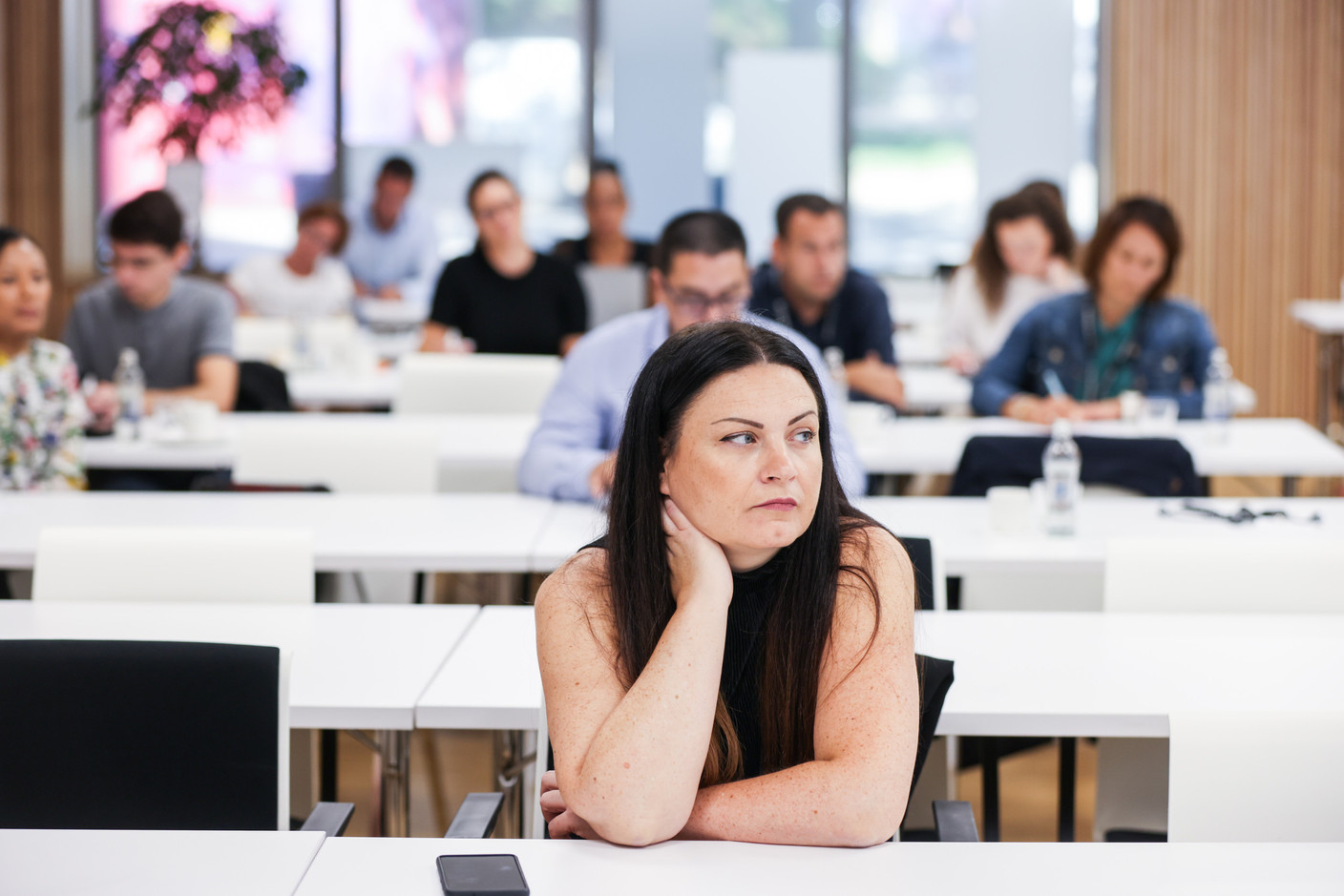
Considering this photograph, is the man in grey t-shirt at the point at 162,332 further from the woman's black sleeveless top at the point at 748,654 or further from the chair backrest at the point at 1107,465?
the woman's black sleeveless top at the point at 748,654

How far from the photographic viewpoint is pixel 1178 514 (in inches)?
129

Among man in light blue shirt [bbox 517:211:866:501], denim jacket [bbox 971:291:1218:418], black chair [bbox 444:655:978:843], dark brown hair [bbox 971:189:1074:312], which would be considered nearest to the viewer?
black chair [bbox 444:655:978:843]

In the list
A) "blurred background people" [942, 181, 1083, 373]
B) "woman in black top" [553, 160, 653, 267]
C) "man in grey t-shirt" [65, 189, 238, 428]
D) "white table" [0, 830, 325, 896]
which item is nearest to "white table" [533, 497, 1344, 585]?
"white table" [0, 830, 325, 896]

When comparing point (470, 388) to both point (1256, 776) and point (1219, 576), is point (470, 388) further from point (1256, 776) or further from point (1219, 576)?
point (1256, 776)

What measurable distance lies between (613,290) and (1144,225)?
3.05m

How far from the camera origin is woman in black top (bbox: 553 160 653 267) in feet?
23.5

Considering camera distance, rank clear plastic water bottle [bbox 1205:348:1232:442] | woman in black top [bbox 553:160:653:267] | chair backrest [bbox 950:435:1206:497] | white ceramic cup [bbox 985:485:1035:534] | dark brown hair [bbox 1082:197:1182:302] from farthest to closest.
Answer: woman in black top [bbox 553:160:653:267] < dark brown hair [bbox 1082:197:1182:302] < clear plastic water bottle [bbox 1205:348:1232:442] < chair backrest [bbox 950:435:1206:497] < white ceramic cup [bbox 985:485:1035:534]

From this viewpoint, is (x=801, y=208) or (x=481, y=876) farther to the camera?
(x=801, y=208)

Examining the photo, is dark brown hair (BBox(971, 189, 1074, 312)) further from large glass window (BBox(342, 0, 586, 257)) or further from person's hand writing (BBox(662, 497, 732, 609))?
person's hand writing (BBox(662, 497, 732, 609))

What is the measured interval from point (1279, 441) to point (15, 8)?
8.35m

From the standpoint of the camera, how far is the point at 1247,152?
9047 mm

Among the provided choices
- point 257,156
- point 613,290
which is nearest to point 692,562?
point 613,290

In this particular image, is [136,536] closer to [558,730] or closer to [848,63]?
[558,730]

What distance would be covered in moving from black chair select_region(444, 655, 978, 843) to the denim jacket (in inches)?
112
